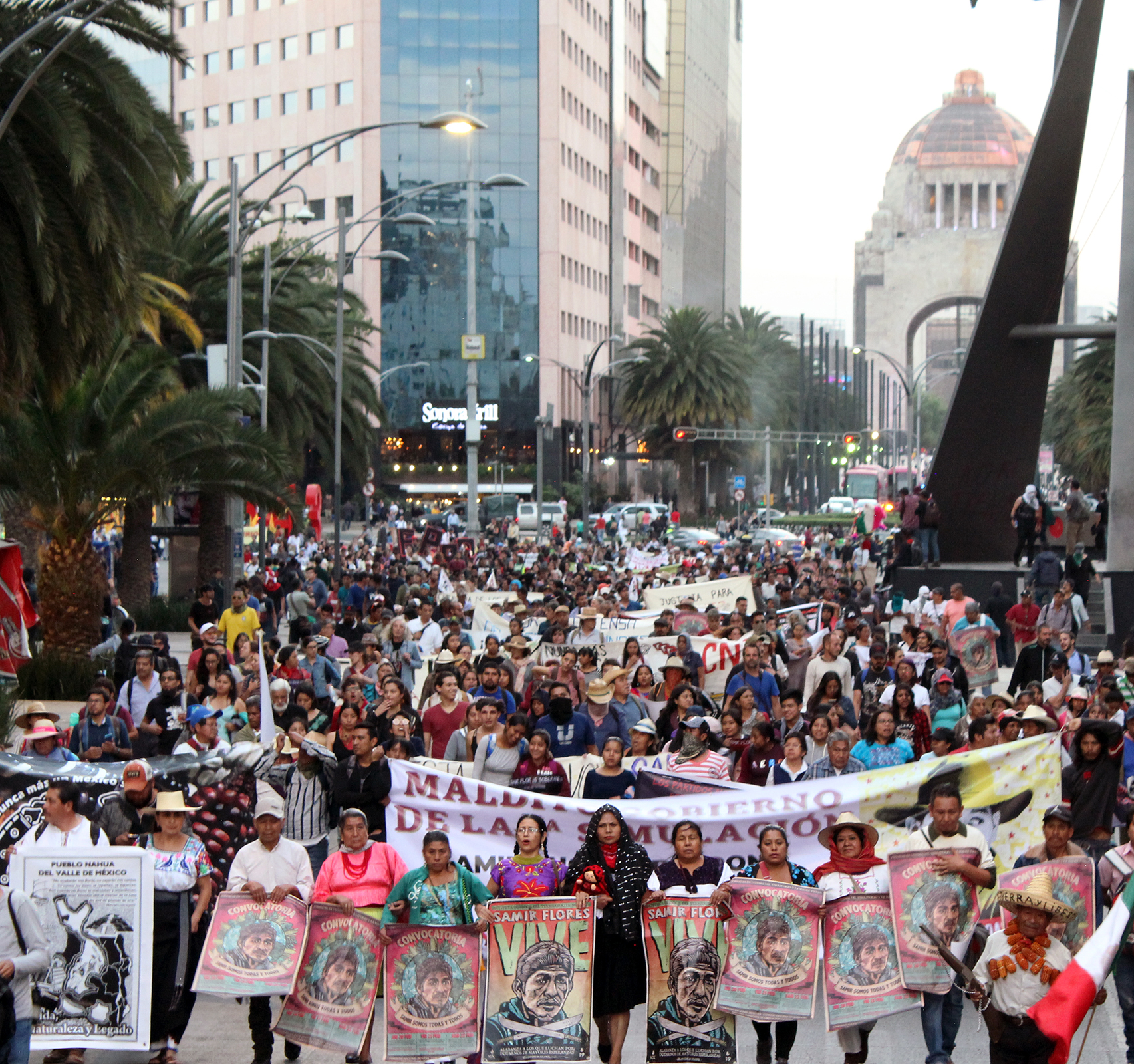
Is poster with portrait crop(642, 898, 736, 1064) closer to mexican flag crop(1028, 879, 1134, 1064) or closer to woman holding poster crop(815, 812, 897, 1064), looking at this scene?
woman holding poster crop(815, 812, 897, 1064)

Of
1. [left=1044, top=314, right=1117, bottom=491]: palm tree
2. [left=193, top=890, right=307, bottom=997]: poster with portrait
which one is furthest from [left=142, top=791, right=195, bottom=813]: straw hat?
[left=1044, top=314, right=1117, bottom=491]: palm tree

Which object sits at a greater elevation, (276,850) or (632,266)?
(632,266)

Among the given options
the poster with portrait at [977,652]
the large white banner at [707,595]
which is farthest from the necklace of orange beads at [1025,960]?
the large white banner at [707,595]

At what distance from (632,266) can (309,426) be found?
7122cm

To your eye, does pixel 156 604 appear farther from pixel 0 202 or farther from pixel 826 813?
pixel 826 813

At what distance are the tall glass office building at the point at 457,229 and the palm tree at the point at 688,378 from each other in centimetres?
1644

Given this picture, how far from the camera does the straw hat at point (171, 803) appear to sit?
27.4ft

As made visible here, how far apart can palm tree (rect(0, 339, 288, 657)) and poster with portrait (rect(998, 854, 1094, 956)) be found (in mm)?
14558

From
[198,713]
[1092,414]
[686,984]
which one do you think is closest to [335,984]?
[686,984]

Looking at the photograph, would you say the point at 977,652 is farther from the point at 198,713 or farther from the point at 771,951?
the point at 771,951

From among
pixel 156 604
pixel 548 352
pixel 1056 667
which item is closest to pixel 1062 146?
pixel 1056 667

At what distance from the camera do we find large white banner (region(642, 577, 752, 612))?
23281 millimetres

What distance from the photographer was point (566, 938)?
8031 mm

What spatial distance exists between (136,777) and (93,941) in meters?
1.22
